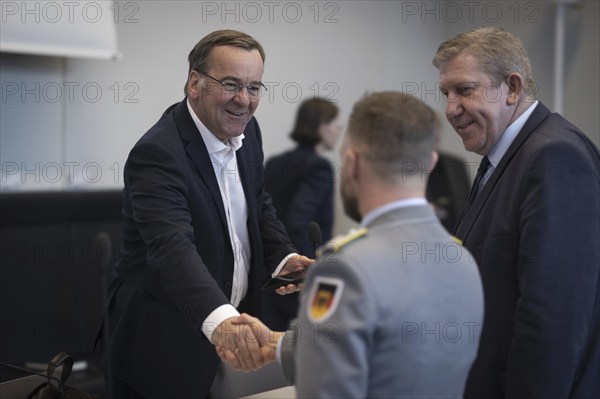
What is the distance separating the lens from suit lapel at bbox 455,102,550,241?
1.85 meters

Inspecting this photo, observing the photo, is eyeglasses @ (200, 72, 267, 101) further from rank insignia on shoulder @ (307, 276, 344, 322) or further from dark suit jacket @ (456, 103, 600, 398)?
rank insignia on shoulder @ (307, 276, 344, 322)

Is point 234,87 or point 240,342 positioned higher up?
point 234,87

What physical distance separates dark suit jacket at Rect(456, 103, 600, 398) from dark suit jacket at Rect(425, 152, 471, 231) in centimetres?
350

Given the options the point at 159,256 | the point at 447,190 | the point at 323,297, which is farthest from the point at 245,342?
the point at 447,190

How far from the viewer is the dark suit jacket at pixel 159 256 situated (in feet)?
6.99

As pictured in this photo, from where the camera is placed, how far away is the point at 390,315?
48.7 inches

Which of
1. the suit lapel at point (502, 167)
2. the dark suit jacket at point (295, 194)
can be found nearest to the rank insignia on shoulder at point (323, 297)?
the suit lapel at point (502, 167)

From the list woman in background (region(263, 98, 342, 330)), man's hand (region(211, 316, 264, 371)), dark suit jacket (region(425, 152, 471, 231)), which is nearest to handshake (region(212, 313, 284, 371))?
man's hand (region(211, 316, 264, 371))

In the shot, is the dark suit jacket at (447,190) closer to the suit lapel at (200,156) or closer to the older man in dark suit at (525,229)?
the suit lapel at (200,156)

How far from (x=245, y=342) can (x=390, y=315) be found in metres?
0.70

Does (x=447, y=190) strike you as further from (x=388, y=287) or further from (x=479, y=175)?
(x=388, y=287)

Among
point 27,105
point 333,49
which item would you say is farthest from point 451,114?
point 333,49

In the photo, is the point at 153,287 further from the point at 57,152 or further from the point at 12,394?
the point at 57,152

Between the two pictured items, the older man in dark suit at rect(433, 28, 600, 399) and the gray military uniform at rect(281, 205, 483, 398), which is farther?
the older man in dark suit at rect(433, 28, 600, 399)
